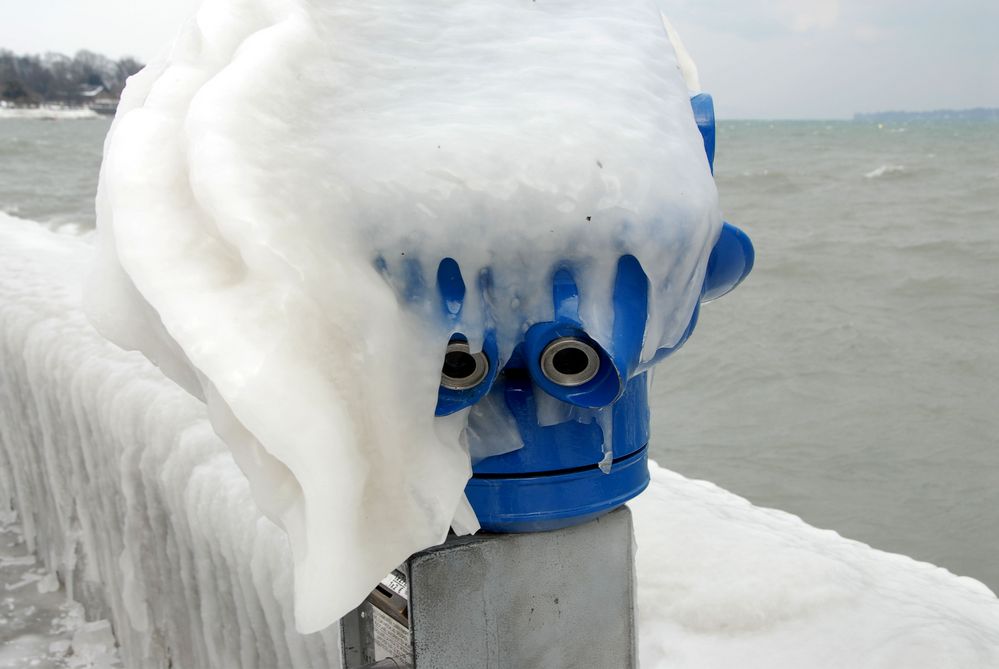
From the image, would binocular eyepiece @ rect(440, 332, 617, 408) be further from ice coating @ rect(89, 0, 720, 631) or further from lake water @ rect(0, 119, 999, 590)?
lake water @ rect(0, 119, 999, 590)

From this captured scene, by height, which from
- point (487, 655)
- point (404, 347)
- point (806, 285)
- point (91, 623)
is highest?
Answer: point (404, 347)

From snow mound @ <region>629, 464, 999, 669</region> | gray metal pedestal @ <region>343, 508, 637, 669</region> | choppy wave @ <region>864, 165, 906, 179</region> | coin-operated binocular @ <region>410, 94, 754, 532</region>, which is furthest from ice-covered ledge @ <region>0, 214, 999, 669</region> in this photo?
choppy wave @ <region>864, 165, 906, 179</region>

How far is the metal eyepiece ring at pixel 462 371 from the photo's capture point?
0.79 meters

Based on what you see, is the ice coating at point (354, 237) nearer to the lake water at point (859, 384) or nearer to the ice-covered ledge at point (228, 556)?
the ice-covered ledge at point (228, 556)

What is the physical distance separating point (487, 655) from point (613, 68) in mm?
508

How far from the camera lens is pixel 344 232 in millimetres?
745

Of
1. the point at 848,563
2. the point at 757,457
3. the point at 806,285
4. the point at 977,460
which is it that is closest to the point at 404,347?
the point at 848,563

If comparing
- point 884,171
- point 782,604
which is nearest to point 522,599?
point 782,604

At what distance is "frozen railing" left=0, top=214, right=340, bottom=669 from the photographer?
1.48 metres

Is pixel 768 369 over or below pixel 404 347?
below

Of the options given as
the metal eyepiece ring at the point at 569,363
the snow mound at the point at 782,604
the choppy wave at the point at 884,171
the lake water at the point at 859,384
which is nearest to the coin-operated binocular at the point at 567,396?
the metal eyepiece ring at the point at 569,363

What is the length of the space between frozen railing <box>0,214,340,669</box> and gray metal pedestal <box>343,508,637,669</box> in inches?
16.8

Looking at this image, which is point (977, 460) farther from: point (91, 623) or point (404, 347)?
point (404, 347)

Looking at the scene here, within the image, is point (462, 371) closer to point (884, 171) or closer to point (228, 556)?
point (228, 556)
